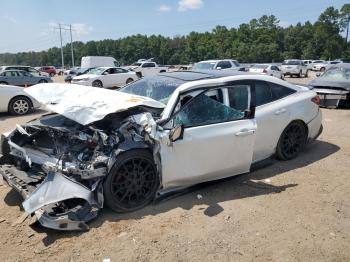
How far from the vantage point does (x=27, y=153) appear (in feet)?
14.7

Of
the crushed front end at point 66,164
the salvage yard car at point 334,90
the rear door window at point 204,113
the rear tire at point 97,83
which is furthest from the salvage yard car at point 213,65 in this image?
the crushed front end at point 66,164

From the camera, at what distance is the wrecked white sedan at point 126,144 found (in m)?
3.96

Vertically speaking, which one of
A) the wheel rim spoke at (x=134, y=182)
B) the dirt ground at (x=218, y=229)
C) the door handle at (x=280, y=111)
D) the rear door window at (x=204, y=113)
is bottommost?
the dirt ground at (x=218, y=229)

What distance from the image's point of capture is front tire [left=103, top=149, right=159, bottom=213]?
4043 millimetres

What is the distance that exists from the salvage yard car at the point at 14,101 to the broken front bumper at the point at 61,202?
7.95m

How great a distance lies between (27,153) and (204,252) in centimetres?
251

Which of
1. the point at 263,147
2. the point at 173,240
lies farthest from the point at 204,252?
the point at 263,147

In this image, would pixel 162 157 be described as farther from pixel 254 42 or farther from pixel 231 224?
pixel 254 42

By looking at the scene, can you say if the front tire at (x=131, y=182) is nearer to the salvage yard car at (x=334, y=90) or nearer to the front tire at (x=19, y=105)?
the front tire at (x=19, y=105)

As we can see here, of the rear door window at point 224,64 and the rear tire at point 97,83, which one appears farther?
the rear tire at point 97,83

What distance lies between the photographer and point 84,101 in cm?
449

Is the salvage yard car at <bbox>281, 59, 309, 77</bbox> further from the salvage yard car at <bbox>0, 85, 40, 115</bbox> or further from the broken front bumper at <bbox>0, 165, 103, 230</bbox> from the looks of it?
the broken front bumper at <bbox>0, 165, 103, 230</bbox>

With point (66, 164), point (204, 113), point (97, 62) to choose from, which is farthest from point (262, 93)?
point (97, 62)

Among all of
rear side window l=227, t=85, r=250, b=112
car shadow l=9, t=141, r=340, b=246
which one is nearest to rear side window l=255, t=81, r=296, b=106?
rear side window l=227, t=85, r=250, b=112
